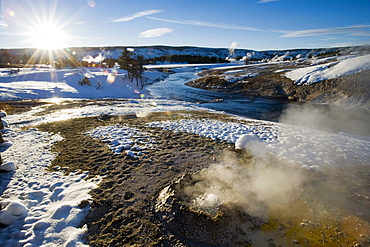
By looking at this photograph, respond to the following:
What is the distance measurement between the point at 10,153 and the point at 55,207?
4.90 meters

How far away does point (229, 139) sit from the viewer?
351 inches

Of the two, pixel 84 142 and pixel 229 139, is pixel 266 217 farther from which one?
pixel 84 142

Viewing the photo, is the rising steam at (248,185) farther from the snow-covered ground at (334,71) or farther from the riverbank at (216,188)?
the snow-covered ground at (334,71)

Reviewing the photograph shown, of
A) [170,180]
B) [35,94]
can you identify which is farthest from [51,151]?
[35,94]

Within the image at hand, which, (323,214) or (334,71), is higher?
(334,71)

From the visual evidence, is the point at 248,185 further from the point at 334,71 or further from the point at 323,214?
the point at 334,71

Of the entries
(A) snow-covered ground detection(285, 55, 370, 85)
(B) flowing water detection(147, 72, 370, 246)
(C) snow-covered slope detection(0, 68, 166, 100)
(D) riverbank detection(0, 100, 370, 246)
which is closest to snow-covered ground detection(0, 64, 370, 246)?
(D) riverbank detection(0, 100, 370, 246)

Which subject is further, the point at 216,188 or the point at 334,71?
the point at 334,71

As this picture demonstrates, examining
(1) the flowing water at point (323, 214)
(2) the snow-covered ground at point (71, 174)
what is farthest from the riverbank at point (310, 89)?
(1) the flowing water at point (323, 214)

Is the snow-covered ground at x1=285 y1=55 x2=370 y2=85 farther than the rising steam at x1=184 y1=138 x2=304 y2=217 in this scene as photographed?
Yes

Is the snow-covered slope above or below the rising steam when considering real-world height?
above

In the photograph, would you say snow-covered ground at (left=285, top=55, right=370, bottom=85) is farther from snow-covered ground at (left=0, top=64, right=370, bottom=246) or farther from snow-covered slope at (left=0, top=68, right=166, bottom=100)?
snow-covered slope at (left=0, top=68, right=166, bottom=100)

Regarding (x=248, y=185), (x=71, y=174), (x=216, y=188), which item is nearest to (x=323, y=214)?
(x=248, y=185)

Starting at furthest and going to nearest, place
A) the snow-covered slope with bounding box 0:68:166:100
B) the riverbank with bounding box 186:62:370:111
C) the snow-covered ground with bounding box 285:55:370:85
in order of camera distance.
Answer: the snow-covered ground with bounding box 285:55:370:85
the snow-covered slope with bounding box 0:68:166:100
the riverbank with bounding box 186:62:370:111
